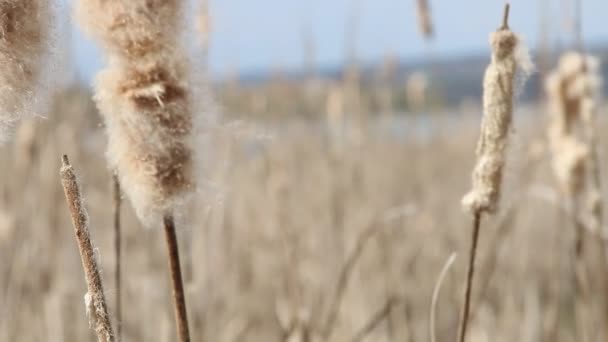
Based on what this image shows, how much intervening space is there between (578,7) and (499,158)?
0.49m

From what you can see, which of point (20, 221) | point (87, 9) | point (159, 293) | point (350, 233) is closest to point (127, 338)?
point (20, 221)

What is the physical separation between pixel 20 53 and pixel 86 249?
0.12 metres

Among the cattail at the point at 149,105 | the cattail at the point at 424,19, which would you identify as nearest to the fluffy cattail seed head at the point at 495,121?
the cattail at the point at 149,105

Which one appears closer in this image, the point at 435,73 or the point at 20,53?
the point at 20,53

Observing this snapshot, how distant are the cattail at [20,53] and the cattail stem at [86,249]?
2.9 inches

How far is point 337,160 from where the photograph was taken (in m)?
2.61

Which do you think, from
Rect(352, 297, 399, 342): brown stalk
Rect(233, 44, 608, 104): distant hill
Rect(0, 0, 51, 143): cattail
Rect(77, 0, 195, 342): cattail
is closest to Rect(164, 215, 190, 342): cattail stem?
Rect(77, 0, 195, 342): cattail

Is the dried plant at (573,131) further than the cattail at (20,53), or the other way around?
the dried plant at (573,131)

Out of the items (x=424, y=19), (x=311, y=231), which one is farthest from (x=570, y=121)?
(x=311, y=231)

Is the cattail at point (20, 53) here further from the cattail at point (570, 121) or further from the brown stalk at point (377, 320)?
the cattail at point (570, 121)

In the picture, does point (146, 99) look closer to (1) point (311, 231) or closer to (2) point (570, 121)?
(2) point (570, 121)

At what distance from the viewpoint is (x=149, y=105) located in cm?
45

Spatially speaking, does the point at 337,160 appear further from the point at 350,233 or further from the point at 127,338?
the point at 127,338

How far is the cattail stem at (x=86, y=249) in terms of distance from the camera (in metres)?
0.35
